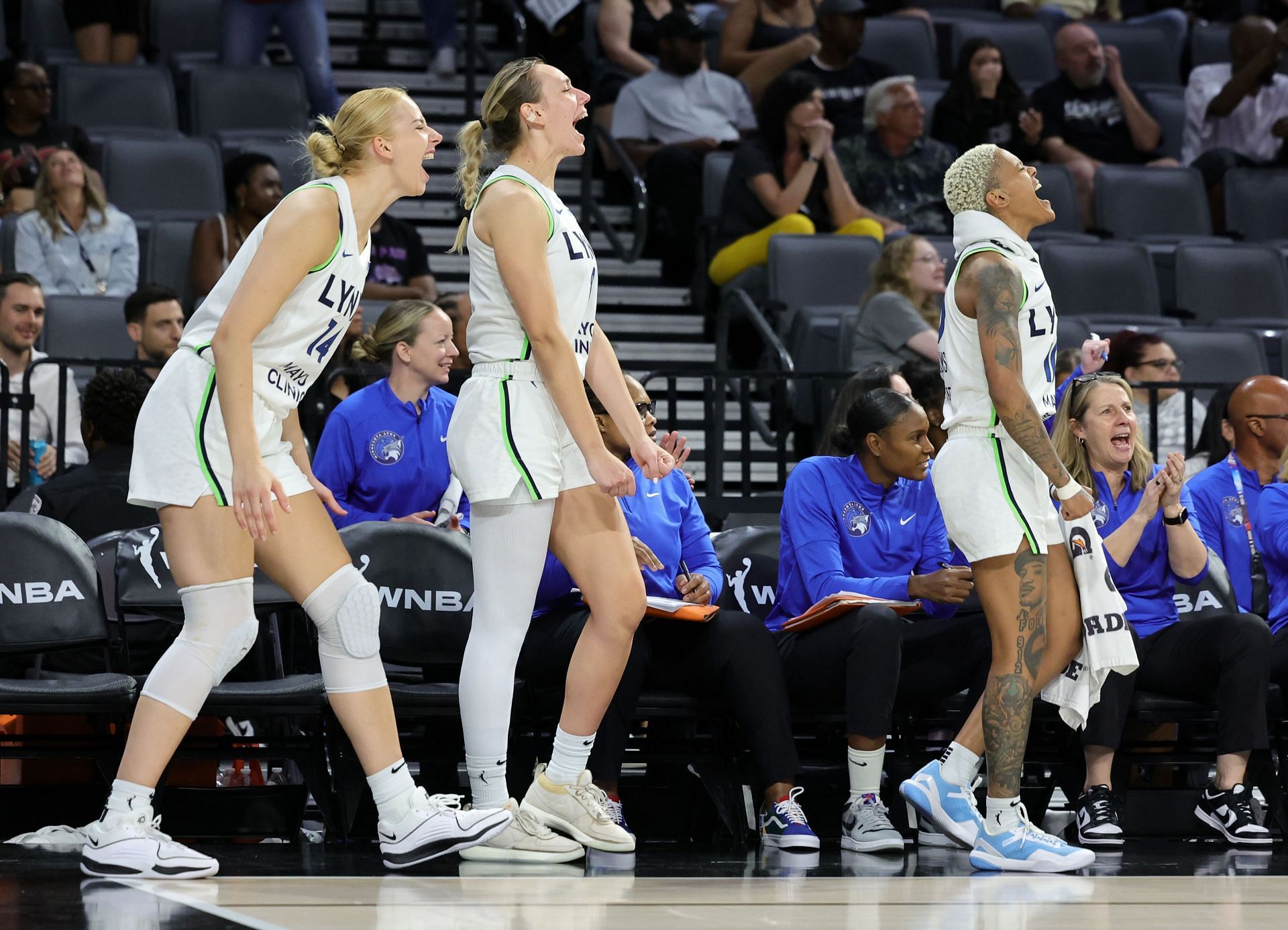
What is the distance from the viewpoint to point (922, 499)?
4906 millimetres

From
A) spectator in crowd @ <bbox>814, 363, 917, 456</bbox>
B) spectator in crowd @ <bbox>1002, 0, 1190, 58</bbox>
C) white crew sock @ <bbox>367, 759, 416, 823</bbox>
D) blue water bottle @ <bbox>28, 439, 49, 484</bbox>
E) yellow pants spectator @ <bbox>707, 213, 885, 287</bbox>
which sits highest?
spectator in crowd @ <bbox>1002, 0, 1190, 58</bbox>

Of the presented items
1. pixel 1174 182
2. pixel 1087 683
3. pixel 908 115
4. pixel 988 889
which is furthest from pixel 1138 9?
pixel 988 889

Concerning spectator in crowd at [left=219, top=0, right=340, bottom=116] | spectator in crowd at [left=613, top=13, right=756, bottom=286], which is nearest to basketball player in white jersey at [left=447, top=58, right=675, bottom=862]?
spectator in crowd at [left=613, top=13, right=756, bottom=286]

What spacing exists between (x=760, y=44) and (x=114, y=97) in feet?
11.4

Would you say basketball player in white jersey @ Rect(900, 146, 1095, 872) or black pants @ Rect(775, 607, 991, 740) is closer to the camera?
basketball player in white jersey @ Rect(900, 146, 1095, 872)

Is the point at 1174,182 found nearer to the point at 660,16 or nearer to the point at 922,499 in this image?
the point at 660,16

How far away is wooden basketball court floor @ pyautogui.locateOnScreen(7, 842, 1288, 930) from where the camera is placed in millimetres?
2912

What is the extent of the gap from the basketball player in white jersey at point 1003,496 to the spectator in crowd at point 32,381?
3.43 metres

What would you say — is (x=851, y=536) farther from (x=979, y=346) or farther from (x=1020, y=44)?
(x=1020, y=44)

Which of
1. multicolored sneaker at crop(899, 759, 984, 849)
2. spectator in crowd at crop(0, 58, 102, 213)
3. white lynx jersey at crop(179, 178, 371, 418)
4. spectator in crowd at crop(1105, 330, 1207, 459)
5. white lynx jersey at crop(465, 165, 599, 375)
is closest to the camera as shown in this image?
white lynx jersey at crop(179, 178, 371, 418)

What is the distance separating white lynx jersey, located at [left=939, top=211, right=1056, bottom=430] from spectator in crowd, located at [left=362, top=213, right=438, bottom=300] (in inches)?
149

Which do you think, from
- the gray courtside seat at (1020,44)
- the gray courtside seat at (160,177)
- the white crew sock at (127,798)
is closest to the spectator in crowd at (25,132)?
the gray courtside seat at (160,177)

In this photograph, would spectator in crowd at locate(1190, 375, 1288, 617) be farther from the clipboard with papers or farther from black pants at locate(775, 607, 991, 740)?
the clipboard with papers

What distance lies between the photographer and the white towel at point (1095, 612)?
4.06 meters
